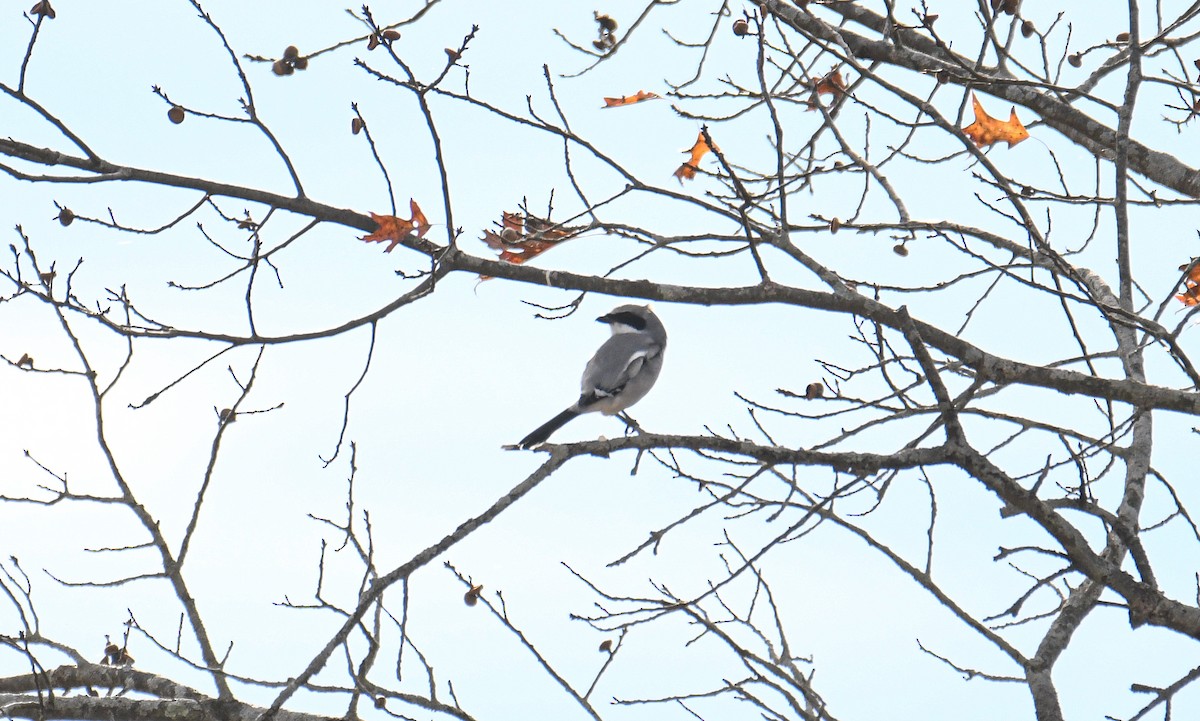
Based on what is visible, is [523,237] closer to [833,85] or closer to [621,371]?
[833,85]

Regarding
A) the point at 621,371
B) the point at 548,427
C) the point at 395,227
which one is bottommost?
the point at 395,227

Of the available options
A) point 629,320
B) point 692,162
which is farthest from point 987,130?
point 629,320

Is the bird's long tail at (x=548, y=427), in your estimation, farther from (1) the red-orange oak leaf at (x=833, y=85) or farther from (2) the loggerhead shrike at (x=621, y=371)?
(1) the red-orange oak leaf at (x=833, y=85)

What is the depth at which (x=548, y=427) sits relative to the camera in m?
7.28

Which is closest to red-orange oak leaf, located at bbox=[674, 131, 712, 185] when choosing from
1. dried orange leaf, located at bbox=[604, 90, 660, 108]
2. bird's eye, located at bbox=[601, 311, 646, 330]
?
dried orange leaf, located at bbox=[604, 90, 660, 108]

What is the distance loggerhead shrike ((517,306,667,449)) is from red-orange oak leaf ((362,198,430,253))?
260cm

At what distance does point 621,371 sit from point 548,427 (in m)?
0.74

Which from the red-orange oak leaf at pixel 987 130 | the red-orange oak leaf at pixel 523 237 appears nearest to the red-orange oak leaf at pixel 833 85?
the red-orange oak leaf at pixel 987 130

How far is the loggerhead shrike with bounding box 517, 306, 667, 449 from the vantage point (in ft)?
24.7

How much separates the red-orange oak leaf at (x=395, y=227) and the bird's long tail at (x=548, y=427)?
2596 millimetres

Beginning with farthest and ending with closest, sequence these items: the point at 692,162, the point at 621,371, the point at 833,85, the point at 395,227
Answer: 1. the point at 621,371
2. the point at 833,85
3. the point at 692,162
4. the point at 395,227

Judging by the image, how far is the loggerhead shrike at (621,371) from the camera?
24.7 ft

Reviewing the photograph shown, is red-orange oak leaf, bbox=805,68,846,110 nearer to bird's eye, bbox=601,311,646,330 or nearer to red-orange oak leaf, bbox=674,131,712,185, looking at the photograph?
red-orange oak leaf, bbox=674,131,712,185

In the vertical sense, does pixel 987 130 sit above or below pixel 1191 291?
above
